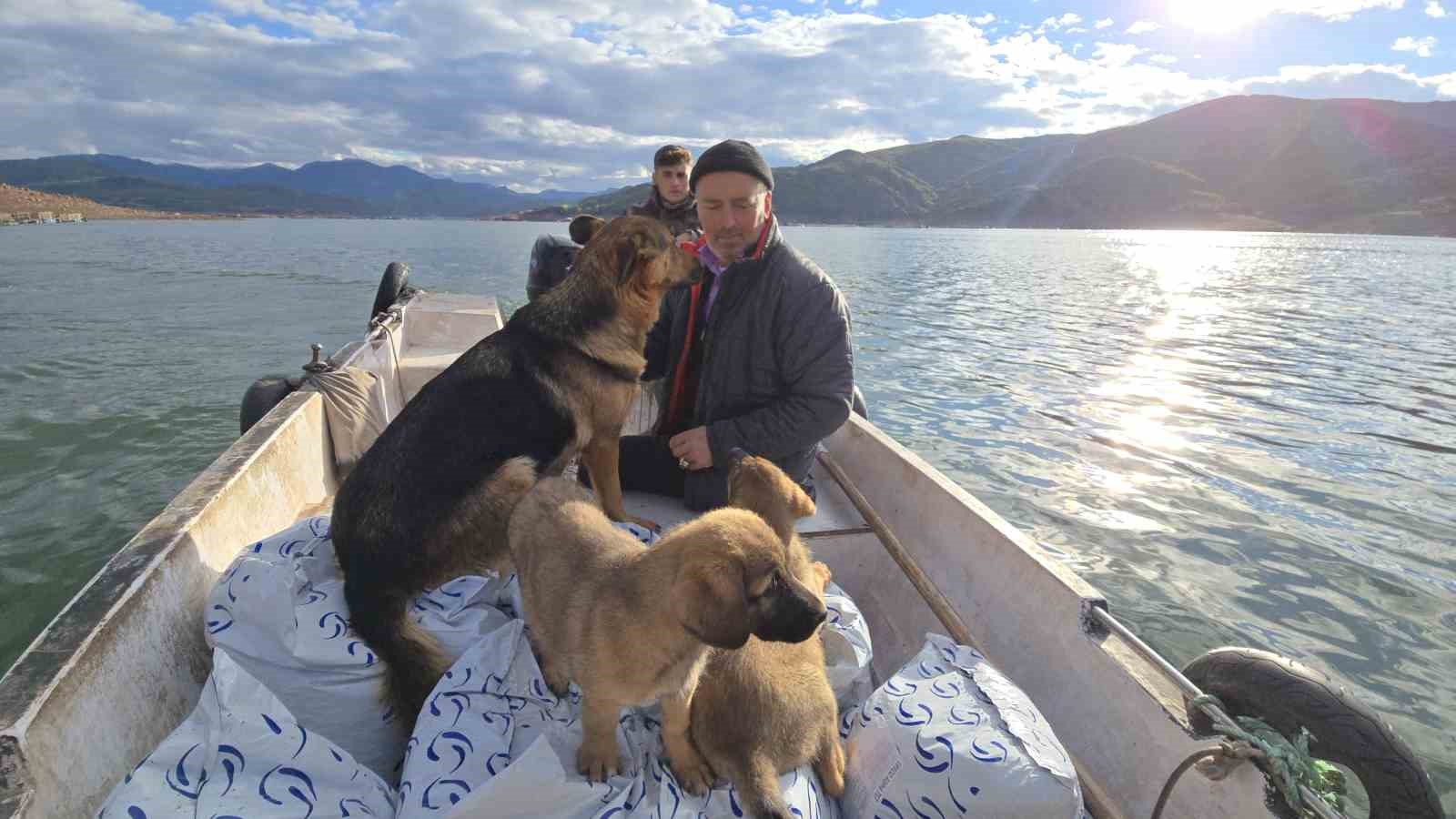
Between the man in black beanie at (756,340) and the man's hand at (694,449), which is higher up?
the man in black beanie at (756,340)

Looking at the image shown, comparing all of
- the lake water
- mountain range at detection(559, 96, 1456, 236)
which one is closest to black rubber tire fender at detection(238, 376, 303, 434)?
the lake water

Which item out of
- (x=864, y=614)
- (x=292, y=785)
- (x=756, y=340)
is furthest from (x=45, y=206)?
(x=292, y=785)

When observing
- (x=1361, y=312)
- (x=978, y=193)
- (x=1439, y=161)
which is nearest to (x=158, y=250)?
(x=1361, y=312)

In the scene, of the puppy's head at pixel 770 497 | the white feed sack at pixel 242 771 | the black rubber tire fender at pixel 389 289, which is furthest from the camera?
the black rubber tire fender at pixel 389 289

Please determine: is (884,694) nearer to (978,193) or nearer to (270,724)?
(270,724)

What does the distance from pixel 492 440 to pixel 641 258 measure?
4.79 ft

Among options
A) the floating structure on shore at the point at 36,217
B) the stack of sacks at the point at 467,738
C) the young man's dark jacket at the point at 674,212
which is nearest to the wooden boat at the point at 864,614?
the stack of sacks at the point at 467,738

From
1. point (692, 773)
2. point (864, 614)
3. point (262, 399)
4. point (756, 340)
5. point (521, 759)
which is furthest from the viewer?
point (262, 399)

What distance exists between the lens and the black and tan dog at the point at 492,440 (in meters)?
3.34

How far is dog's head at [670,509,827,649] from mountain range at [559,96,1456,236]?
111m

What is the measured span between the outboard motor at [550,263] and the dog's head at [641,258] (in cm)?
443

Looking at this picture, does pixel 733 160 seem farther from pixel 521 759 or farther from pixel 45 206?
pixel 45 206

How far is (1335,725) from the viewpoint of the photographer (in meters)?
2.68

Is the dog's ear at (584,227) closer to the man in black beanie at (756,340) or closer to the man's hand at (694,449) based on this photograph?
the man in black beanie at (756,340)
